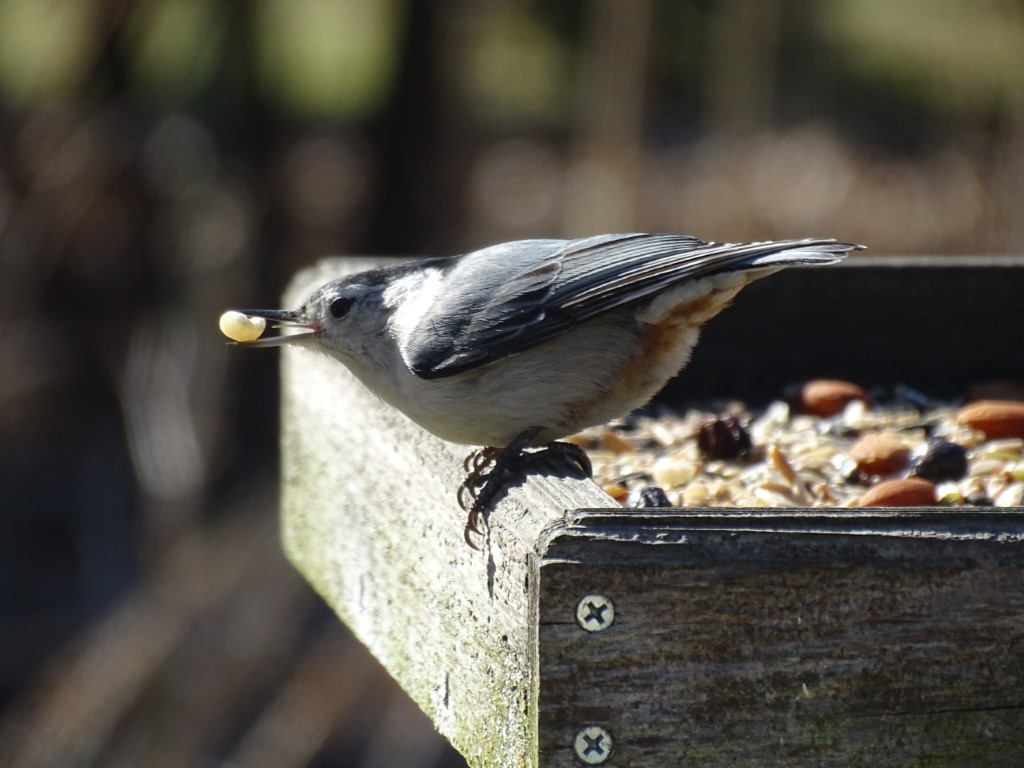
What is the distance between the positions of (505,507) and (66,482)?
18.7ft

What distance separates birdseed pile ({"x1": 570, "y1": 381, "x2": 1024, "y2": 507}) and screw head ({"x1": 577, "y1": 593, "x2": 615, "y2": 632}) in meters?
0.56

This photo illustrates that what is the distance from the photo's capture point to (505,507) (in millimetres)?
1801

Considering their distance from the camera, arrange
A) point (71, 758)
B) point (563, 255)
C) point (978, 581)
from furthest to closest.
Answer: point (71, 758) → point (563, 255) → point (978, 581)

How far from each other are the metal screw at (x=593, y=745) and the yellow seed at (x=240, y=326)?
4.13 ft

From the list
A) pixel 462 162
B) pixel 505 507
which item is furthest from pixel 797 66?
pixel 505 507

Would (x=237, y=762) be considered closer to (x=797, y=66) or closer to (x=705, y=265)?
(x=705, y=265)

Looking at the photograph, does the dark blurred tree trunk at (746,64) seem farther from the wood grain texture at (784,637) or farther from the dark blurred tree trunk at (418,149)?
the wood grain texture at (784,637)

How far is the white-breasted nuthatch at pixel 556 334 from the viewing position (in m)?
2.24

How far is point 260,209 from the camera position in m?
7.22

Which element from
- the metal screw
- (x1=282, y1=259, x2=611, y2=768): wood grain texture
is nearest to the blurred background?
(x1=282, y1=259, x2=611, y2=768): wood grain texture

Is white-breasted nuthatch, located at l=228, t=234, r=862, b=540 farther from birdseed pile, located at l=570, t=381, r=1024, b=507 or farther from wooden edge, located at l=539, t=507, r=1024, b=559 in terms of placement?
wooden edge, located at l=539, t=507, r=1024, b=559

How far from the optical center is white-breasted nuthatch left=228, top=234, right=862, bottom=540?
7.36ft

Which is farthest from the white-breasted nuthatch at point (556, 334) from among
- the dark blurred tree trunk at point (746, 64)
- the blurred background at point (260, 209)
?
the dark blurred tree trunk at point (746, 64)

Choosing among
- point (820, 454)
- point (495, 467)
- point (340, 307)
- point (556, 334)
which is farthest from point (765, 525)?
point (340, 307)
